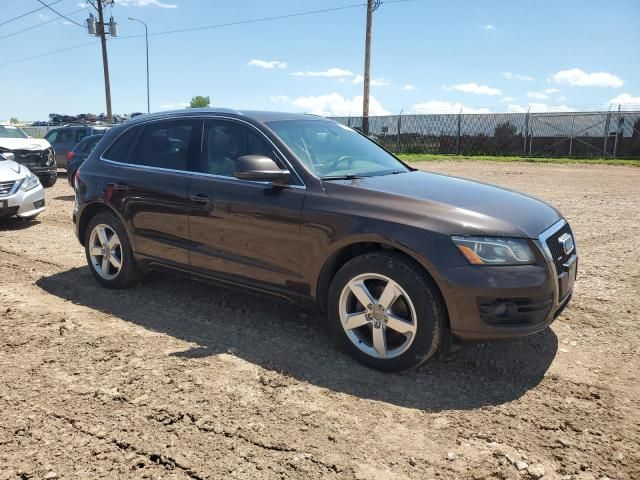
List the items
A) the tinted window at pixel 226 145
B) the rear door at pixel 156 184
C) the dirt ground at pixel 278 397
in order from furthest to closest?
the rear door at pixel 156 184 < the tinted window at pixel 226 145 < the dirt ground at pixel 278 397

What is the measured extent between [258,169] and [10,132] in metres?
14.6

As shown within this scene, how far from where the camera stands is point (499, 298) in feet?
10.2

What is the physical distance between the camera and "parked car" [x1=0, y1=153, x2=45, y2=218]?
321 inches

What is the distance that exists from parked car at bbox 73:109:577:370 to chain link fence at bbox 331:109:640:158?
19029mm

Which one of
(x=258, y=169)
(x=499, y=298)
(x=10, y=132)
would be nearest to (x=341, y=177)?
(x=258, y=169)

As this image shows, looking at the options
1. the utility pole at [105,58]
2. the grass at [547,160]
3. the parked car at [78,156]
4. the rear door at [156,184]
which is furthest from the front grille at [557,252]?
the utility pole at [105,58]

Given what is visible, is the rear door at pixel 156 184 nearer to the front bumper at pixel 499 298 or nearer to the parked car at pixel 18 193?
the front bumper at pixel 499 298

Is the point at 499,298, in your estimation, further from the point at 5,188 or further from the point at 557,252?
the point at 5,188

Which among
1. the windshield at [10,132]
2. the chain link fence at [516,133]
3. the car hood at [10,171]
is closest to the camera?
the car hood at [10,171]

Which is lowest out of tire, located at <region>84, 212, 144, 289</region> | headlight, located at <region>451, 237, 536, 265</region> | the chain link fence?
tire, located at <region>84, 212, 144, 289</region>

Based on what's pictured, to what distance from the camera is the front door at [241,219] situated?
150 inches

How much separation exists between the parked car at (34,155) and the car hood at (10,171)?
5.52 metres

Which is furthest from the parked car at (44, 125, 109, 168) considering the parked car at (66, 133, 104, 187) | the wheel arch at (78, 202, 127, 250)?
the wheel arch at (78, 202, 127, 250)

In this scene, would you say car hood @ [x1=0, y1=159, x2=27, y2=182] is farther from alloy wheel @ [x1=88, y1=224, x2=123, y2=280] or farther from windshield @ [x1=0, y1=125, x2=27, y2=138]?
windshield @ [x1=0, y1=125, x2=27, y2=138]
